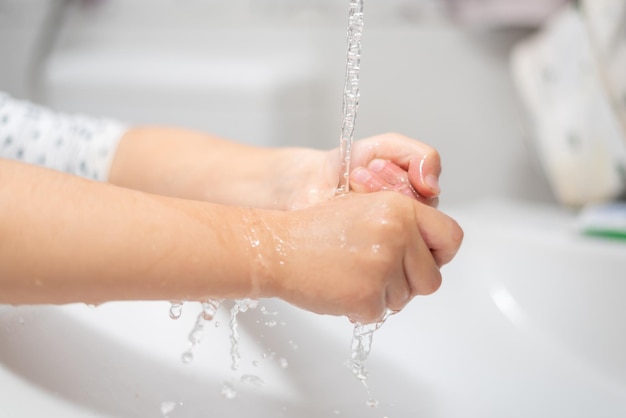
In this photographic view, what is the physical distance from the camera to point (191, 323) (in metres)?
0.65

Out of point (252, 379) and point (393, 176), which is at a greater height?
point (393, 176)

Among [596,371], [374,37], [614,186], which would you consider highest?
[374,37]

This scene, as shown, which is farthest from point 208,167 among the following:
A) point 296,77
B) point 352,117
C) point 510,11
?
point 510,11

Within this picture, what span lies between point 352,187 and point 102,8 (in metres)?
0.98

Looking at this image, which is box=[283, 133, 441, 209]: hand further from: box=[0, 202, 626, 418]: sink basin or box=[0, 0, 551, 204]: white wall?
box=[0, 0, 551, 204]: white wall

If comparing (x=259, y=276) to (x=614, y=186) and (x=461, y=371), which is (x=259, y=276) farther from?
(x=614, y=186)

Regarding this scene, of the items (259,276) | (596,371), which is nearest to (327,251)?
(259,276)

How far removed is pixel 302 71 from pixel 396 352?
0.65 metres

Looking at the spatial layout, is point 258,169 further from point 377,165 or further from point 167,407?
point 167,407

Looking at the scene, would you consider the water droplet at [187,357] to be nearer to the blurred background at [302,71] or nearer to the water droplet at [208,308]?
the water droplet at [208,308]

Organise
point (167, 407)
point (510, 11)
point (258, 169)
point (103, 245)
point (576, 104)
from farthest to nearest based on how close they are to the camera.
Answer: point (510, 11), point (576, 104), point (258, 169), point (167, 407), point (103, 245)

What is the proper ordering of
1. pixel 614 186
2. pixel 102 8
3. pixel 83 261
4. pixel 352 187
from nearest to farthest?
pixel 83 261 < pixel 352 187 < pixel 614 186 < pixel 102 8

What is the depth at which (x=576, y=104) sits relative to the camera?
3.33 feet

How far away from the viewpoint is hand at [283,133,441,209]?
1.91ft
